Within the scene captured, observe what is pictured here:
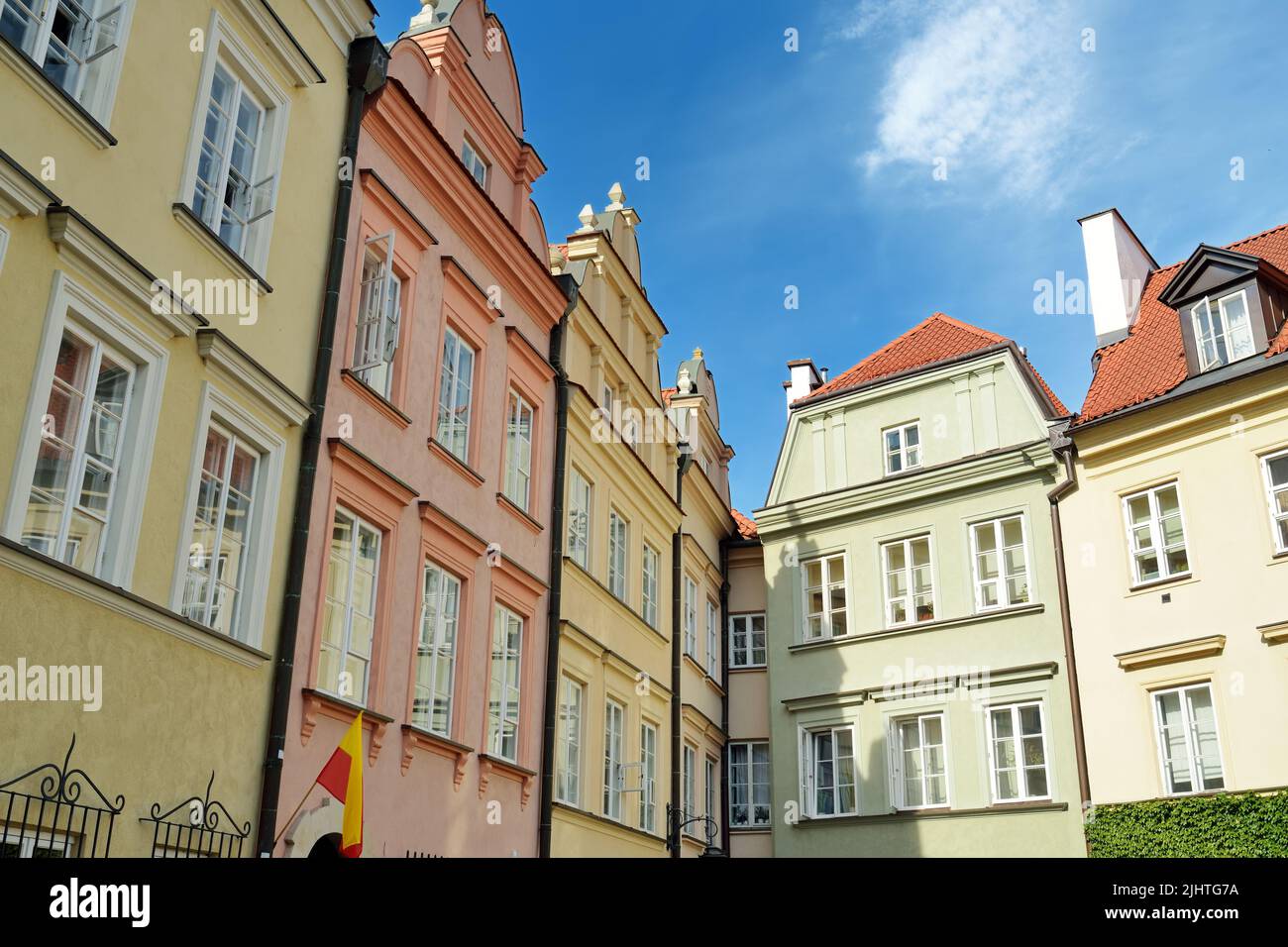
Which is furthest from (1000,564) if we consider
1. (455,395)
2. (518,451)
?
(455,395)

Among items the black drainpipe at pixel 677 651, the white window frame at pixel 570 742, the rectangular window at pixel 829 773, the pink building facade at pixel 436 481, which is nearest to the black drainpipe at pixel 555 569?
the pink building facade at pixel 436 481

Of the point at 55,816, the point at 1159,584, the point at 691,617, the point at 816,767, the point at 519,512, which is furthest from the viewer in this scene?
the point at 691,617

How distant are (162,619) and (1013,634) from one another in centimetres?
1627

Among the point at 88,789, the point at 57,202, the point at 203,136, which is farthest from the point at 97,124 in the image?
the point at 88,789

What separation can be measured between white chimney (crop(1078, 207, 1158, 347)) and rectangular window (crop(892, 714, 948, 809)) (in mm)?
8230

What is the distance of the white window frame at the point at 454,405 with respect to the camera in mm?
15109

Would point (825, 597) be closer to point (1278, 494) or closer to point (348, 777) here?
point (1278, 494)

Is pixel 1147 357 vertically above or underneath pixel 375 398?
above

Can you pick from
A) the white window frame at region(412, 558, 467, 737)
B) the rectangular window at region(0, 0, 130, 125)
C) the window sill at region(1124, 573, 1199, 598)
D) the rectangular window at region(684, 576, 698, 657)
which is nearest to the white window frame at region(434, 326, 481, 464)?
the white window frame at region(412, 558, 467, 737)

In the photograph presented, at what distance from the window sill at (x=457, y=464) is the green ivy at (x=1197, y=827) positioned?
11.3 metres

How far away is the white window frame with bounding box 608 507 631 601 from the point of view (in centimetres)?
2030

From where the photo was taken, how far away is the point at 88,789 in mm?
8742

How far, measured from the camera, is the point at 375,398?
13.3 metres

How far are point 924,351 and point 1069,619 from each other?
711 centimetres
